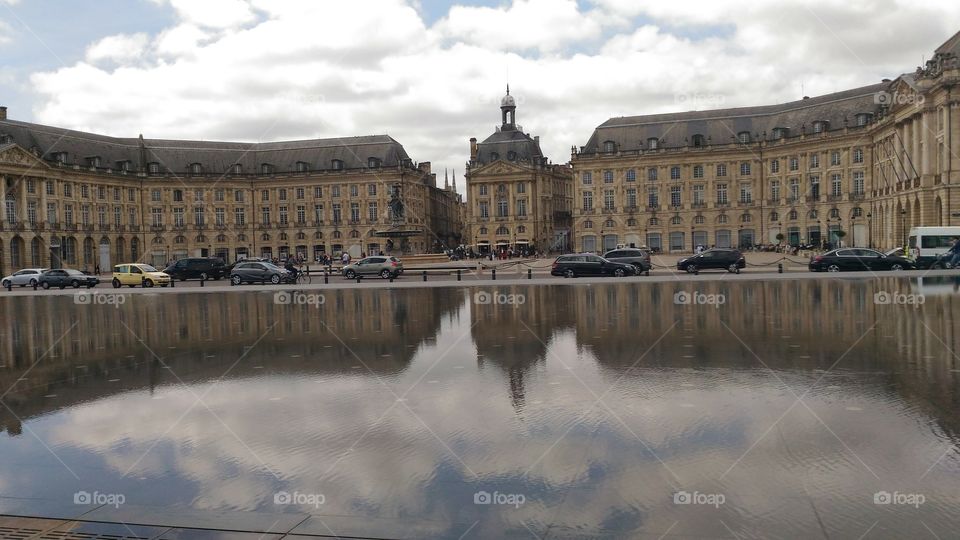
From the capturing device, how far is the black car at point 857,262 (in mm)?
41531

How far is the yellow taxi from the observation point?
46562mm

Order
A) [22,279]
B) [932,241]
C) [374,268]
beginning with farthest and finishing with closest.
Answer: [22,279], [374,268], [932,241]

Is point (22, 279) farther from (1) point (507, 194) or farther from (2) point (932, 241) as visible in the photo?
(1) point (507, 194)

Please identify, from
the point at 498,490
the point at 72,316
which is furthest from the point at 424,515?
the point at 72,316

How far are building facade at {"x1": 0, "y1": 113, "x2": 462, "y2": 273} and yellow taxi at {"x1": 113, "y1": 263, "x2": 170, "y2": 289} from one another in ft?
142

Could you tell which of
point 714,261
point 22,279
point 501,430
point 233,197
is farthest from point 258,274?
point 233,197

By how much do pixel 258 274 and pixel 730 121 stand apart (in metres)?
68.0

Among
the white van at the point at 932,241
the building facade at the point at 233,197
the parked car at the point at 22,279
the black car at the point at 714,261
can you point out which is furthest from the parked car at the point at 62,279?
the white van at the point at 932,241

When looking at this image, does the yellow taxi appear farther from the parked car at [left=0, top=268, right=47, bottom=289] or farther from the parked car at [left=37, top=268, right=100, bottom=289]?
the parked car at [left=0, top=268, right=47, bottom=289]

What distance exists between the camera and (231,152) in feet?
331

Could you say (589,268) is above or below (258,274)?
below

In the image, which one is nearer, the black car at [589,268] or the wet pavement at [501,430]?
the wet pavement at [501,430]

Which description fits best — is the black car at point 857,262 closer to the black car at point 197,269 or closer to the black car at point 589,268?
the black car at point 589,268

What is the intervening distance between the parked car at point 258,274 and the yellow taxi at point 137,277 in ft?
15.7
